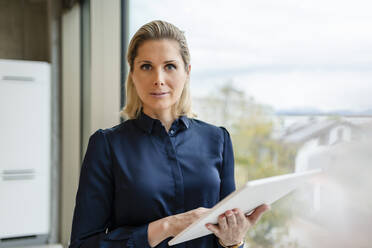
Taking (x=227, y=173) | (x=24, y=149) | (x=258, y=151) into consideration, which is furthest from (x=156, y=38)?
(x=24, y=149)

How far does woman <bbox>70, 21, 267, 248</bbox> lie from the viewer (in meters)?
1.10

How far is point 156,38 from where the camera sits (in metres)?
1.13

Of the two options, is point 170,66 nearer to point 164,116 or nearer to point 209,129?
point 164,116

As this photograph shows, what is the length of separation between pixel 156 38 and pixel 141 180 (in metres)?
0.46

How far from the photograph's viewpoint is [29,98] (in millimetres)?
3457

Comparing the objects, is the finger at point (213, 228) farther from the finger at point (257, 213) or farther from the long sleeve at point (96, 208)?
the long sleeve at point (96, 208)

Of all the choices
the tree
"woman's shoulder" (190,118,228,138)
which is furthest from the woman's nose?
the tree

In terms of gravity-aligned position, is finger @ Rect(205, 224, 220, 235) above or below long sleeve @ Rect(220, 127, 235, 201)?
below

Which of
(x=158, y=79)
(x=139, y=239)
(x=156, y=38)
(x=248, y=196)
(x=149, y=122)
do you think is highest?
(x=156, y=38)

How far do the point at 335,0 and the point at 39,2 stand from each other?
3779mm

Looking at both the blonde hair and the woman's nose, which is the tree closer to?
the blonde hair

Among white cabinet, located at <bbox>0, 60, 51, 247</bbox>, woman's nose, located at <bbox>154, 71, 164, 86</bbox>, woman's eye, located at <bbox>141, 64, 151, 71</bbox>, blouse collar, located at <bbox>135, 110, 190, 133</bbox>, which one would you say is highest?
woman's eye, located at <bbox>141, 64, 151, 71</bbox>

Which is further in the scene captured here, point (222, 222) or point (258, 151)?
point (258, 151)

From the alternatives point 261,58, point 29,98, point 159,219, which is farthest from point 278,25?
point 29,98
